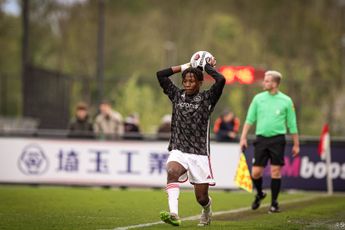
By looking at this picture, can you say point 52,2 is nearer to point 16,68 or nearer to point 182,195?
point 16,68

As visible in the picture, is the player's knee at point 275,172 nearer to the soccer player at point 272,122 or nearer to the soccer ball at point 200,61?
the soccer player at point 272,122

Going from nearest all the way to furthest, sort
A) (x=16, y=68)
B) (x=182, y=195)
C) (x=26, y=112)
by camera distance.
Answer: (x=182, y=195)
(x=26, y=112)
(x=16, y=68)

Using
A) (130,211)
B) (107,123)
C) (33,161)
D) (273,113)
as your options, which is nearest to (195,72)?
(130,211)

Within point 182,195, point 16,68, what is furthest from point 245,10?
point 182,195

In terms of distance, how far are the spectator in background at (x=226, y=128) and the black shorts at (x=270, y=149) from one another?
825cm

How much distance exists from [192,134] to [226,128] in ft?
41.9

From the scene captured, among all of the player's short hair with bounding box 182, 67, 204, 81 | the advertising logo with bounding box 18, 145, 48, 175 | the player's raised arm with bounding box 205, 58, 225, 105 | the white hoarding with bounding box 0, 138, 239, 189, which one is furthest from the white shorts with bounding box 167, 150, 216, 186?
the advertising logo with bounding box 18, 145, 48, 175

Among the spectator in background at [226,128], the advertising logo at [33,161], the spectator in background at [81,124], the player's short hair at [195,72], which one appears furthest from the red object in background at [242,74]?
the player's short hair at [195,72]

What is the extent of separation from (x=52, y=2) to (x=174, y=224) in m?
50.2

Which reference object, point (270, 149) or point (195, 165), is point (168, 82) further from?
point (270, 149)

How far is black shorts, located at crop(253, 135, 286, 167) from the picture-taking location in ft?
53.9

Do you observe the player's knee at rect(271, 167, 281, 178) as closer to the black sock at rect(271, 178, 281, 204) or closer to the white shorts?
the black sock at rect(271, 178, 281, 204)

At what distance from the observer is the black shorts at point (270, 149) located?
16430 millimetres

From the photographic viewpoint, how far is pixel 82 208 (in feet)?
53.0
